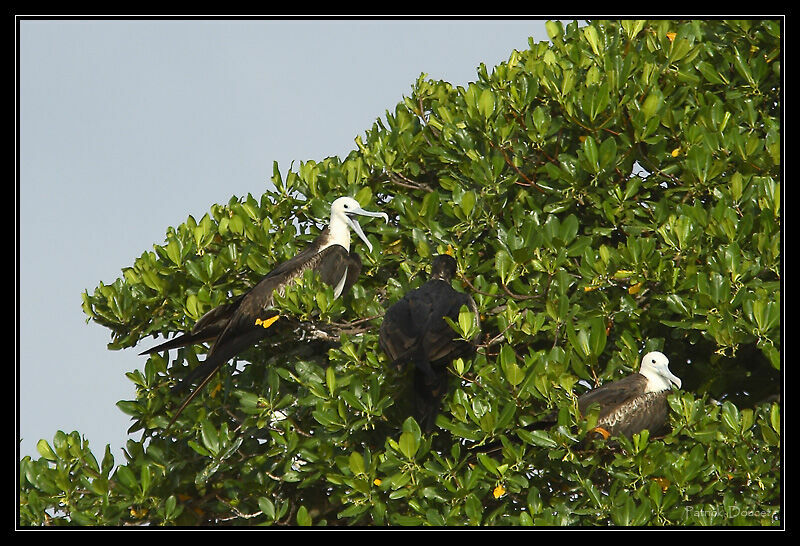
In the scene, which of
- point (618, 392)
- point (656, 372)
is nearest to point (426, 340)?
point (618, 392)

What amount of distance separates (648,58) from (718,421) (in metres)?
2.69

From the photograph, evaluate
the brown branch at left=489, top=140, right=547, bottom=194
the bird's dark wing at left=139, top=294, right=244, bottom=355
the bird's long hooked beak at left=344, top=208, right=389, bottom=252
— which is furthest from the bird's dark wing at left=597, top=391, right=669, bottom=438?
the bird's dark wing at left=139, top=294, right=244, bottom=355

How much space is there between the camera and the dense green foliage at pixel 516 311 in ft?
18.1

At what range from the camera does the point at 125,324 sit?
7.26 m

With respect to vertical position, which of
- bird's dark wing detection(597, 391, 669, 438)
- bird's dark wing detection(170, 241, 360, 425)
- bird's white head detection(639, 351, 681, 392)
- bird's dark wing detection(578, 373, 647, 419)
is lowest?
bird's dark wing detection(597, 391, 669, 438)

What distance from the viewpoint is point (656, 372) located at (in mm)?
6566

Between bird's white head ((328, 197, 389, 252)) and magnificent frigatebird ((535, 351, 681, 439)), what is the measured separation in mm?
2029

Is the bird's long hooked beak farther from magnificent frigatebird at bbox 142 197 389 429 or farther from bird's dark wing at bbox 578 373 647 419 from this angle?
bird's dark wing at bbox 578 373 647 419

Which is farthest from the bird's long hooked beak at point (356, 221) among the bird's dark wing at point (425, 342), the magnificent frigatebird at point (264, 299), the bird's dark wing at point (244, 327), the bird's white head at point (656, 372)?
the bird's white head at point (656, 372)

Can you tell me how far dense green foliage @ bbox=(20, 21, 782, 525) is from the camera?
18.1 ft

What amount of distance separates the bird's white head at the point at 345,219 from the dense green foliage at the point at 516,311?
104mm

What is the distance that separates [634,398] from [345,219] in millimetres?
2526

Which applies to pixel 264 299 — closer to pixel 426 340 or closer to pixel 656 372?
pixel 426 340

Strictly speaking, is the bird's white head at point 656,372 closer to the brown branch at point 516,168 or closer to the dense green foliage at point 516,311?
the dense green foliage at point 516,311
